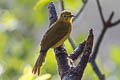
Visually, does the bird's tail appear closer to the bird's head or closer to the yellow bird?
the yellow bird

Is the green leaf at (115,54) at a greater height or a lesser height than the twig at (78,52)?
greater

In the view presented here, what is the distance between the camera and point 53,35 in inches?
58.2

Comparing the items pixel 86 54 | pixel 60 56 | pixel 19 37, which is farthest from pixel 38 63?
pixel 19 37

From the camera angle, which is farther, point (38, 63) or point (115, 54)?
point (115, 54)

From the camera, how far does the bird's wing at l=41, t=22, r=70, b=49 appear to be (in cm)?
144

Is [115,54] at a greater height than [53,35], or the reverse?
[115,54]

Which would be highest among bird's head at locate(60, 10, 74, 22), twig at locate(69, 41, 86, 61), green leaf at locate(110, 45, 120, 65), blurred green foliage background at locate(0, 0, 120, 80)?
blurred green foliage background at locate(0, 0, 120, 80)

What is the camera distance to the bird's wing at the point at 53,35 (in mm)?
1442

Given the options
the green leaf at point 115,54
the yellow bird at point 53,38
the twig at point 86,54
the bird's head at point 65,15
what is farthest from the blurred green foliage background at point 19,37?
the twig at point 86,54

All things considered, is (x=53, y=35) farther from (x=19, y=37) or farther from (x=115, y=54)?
(x=19, y=37)

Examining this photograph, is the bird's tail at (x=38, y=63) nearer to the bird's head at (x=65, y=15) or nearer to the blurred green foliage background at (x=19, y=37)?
the bird's head at (x=65, y=15)

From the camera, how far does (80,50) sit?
4.48ft

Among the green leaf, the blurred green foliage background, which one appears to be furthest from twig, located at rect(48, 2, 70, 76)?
the green leaf

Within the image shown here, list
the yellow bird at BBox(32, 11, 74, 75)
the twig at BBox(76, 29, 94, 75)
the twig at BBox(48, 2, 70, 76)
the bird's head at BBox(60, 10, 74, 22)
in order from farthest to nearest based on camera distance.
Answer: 1. the bird's head at BBox(60, 10, 74, 22)
2. the yellow bird at BBox(32, 11, 74, 75)
3. the twig at BBox(48, 2, 70, 76)
4. the twig at BBox(76, 29, 94, 75)
